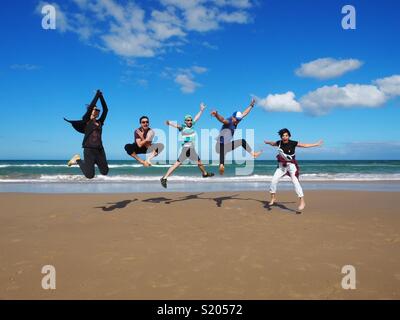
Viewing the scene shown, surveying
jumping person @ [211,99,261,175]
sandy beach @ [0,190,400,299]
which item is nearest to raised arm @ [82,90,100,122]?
sandy beach @ [0,190,400,299]

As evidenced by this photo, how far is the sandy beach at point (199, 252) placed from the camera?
390 cm

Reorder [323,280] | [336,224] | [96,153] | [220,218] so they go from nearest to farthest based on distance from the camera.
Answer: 1. [323,280]
2. [336,224]
3. [220,218]
4. [96,153]

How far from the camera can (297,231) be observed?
6703 millimetres

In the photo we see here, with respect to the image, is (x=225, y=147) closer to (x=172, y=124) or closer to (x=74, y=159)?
(x=172, y=124)

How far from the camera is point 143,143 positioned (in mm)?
9375

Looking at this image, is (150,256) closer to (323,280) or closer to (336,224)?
(323,280)

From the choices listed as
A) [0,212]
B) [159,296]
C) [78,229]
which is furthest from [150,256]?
[0,212]

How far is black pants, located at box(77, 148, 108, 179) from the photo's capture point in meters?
8.39

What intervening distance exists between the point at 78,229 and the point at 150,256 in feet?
8.73

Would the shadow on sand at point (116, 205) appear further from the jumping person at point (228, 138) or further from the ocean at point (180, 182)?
the jumping person at point (228, 138)

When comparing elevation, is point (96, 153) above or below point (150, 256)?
above

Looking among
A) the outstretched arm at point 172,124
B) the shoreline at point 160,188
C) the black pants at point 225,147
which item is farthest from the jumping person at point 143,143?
the shoreline at point 160,188

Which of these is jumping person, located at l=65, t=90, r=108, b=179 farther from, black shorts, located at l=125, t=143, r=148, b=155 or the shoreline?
the shoreline

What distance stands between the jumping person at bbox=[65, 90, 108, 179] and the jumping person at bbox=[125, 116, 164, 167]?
1.01 meters
